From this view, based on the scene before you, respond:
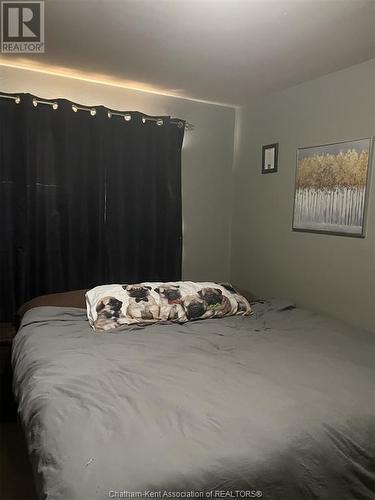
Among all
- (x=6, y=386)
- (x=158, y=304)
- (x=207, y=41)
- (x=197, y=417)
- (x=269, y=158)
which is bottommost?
(x=6, y=386)

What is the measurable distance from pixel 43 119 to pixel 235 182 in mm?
1736

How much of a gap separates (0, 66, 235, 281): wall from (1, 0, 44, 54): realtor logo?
33.5 inches

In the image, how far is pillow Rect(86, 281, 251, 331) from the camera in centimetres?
223

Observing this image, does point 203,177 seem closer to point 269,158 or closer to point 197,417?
point 269,158

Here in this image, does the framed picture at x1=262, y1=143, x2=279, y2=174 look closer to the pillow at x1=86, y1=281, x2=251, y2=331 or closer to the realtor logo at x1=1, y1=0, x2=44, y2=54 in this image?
the pillow at x1=86, y1=281, x2=251, y2=331

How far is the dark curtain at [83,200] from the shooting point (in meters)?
2.70

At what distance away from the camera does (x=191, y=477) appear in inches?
41.1

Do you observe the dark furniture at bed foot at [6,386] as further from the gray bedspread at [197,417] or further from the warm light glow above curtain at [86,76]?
the warm light glow above curtain at [86,76]

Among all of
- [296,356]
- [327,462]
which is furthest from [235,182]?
[327,462]

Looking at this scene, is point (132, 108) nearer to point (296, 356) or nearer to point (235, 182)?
point (235, 182)

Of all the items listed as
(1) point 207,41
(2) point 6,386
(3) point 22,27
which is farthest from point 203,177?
(2) point 6,386

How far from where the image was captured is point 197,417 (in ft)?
4.14

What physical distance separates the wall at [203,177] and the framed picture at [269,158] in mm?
458

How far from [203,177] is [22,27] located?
5.99 feet
